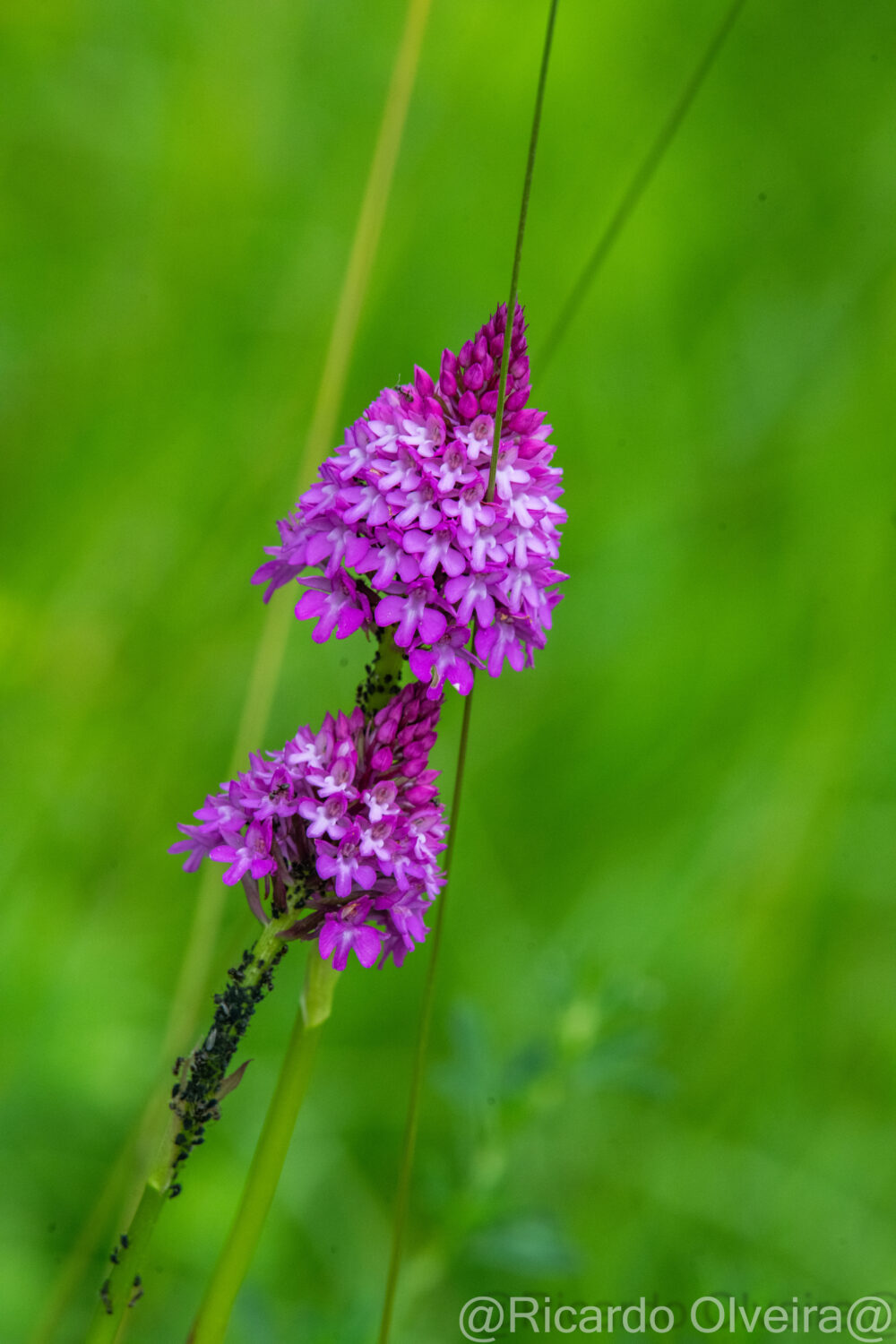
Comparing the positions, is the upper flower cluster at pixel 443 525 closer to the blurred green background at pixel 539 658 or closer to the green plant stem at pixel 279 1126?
the green plant stem at pixel 279 1126

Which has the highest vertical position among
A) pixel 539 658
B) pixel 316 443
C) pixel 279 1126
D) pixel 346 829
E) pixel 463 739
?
pixel 539 658

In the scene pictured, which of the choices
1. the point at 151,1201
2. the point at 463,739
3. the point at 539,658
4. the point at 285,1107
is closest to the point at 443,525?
the point at 463,739

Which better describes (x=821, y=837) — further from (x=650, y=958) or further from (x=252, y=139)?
(x=252, y=139)

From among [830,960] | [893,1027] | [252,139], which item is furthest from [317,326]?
[893,1027]

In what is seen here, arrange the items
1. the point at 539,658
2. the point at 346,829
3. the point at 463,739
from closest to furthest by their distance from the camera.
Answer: the point at 346,829
the point at 463,739
the point at 539,658

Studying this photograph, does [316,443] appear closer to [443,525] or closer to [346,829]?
[443,525]

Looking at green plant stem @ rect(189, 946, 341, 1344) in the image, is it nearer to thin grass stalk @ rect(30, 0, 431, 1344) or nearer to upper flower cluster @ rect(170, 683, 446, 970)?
upper flower cluster @ rect(170, 683, 446, 970)
